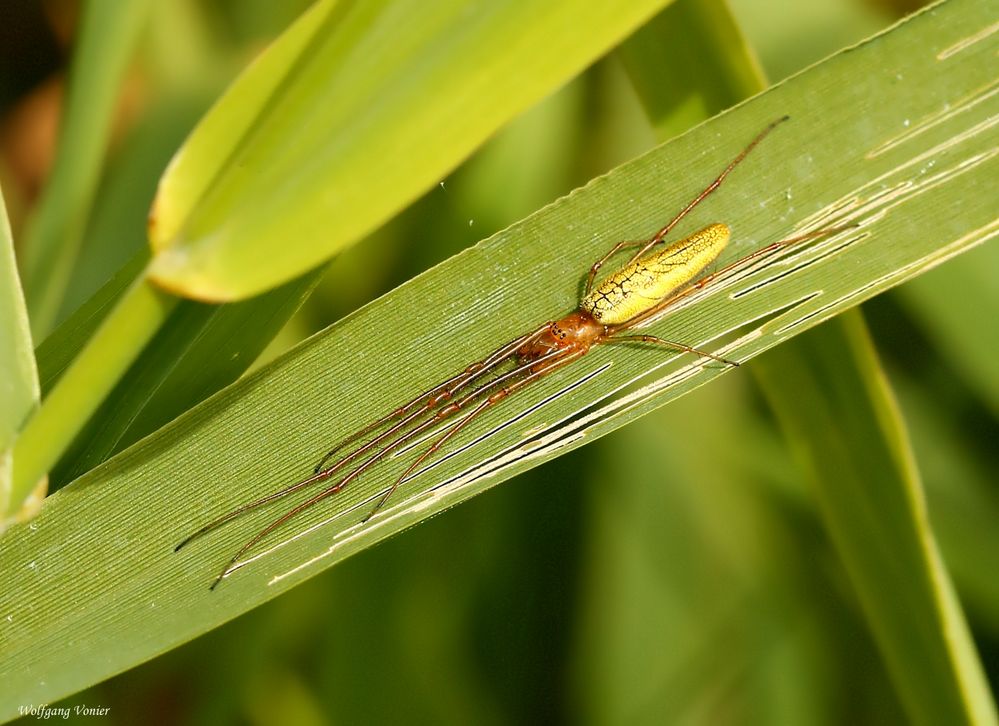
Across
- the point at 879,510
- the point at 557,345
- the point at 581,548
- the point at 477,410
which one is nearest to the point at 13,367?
the point at 477,410

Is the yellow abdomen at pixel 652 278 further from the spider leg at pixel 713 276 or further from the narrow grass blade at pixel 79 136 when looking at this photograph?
the narrow grass blade at pixel 79 136

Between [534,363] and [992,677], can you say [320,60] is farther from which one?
[992,677]

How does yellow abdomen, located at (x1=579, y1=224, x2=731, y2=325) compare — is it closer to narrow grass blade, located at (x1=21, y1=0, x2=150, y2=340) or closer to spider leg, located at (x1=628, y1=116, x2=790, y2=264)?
spider leg, located at (x1=628, y1=116, x2=790, y2=264)

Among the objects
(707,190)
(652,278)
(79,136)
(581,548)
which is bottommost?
(581,548)

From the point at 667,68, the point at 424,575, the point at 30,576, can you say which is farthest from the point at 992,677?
the point at 30,576

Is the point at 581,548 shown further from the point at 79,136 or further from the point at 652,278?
the point at 79,136

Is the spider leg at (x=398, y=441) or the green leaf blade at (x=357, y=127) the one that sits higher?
the green leaf blade at (x=357, y=127)

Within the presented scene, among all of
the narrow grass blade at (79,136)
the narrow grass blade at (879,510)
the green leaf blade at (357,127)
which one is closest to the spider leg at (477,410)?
the narrow grass blade at (879,510)
